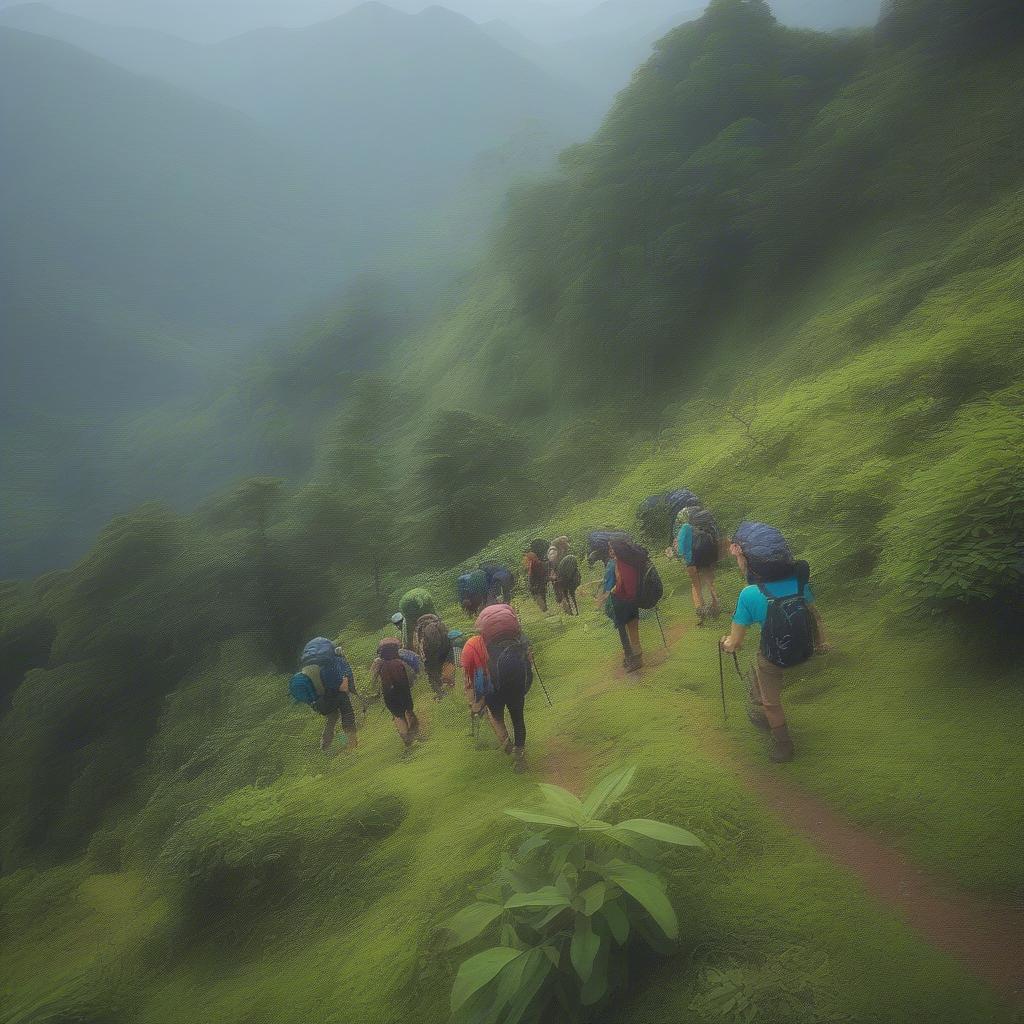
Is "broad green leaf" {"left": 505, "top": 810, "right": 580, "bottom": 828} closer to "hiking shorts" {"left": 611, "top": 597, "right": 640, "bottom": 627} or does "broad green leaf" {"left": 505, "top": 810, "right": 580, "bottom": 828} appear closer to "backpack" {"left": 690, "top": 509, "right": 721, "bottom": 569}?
"hiking shorts" {"left": 611, "top": 597, "right": 640, "bottom": 627}

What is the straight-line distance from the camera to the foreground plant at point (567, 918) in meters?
2.62

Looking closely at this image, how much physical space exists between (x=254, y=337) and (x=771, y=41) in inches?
3912

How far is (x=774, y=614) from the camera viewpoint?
162 inches

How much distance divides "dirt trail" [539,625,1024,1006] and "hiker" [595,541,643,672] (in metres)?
2.25

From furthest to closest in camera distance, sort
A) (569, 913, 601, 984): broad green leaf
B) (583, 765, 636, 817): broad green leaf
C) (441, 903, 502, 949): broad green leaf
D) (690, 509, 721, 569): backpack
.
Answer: (690, 509, 721, 569): backpack → (583, 765, 636, 817): broad green leaf → (441, 903, 502, 949): broad green leaf → (569, 913, 601, 984): broad green leaf

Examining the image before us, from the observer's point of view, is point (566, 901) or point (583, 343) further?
point (583, 343)

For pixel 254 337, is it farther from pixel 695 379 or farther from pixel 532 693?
pixel 532 693

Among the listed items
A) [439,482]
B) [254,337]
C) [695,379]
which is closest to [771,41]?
[695,379]

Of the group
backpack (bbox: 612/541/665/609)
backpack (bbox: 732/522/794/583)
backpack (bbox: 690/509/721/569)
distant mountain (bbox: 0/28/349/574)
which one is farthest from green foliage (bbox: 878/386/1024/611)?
distant mountain (bbox: 0/28/349/574)

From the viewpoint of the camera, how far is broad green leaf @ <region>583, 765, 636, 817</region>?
3.18 metres

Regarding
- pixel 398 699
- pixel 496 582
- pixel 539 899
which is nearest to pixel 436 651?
pixel 398 699

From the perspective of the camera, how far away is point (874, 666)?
17.1ft

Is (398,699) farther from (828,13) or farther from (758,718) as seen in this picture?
(828,13)

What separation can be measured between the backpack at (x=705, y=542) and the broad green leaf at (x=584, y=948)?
17.7 ft
